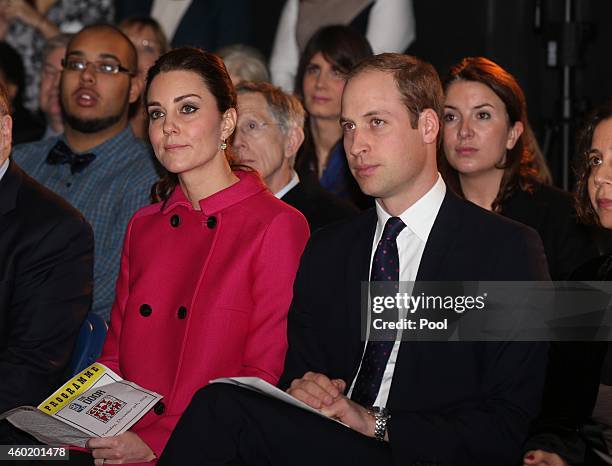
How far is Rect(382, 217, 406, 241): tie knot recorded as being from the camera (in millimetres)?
2797

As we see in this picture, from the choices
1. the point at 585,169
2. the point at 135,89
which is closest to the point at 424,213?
the point at 585,169

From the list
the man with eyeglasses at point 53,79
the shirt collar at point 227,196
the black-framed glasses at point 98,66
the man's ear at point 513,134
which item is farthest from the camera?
the man with eyeglasses at point 53,79

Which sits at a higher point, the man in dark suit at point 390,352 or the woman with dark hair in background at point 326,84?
the woman with dark hair in background at point 326,84

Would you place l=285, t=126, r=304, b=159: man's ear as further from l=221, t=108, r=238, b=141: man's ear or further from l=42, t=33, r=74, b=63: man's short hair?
l=42, t=33, r=74, b=63: man's short hair

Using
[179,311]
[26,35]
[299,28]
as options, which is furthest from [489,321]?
[26,35]

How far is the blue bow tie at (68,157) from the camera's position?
14.2ft

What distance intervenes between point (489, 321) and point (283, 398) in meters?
0.56

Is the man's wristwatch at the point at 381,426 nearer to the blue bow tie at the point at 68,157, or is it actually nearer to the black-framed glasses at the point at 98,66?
the blue bow tie at the point at 68,157

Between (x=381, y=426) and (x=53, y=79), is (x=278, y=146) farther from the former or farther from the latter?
(x=53, y=79)

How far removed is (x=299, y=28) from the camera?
5664 millimetres

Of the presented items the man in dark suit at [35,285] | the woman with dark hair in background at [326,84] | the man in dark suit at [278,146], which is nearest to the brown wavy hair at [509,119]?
the man in dark suit at [278,146]

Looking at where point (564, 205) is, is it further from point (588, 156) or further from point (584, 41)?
point (584, 41)

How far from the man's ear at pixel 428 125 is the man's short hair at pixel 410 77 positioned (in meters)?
0.01

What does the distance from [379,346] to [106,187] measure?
1815 millimetres
